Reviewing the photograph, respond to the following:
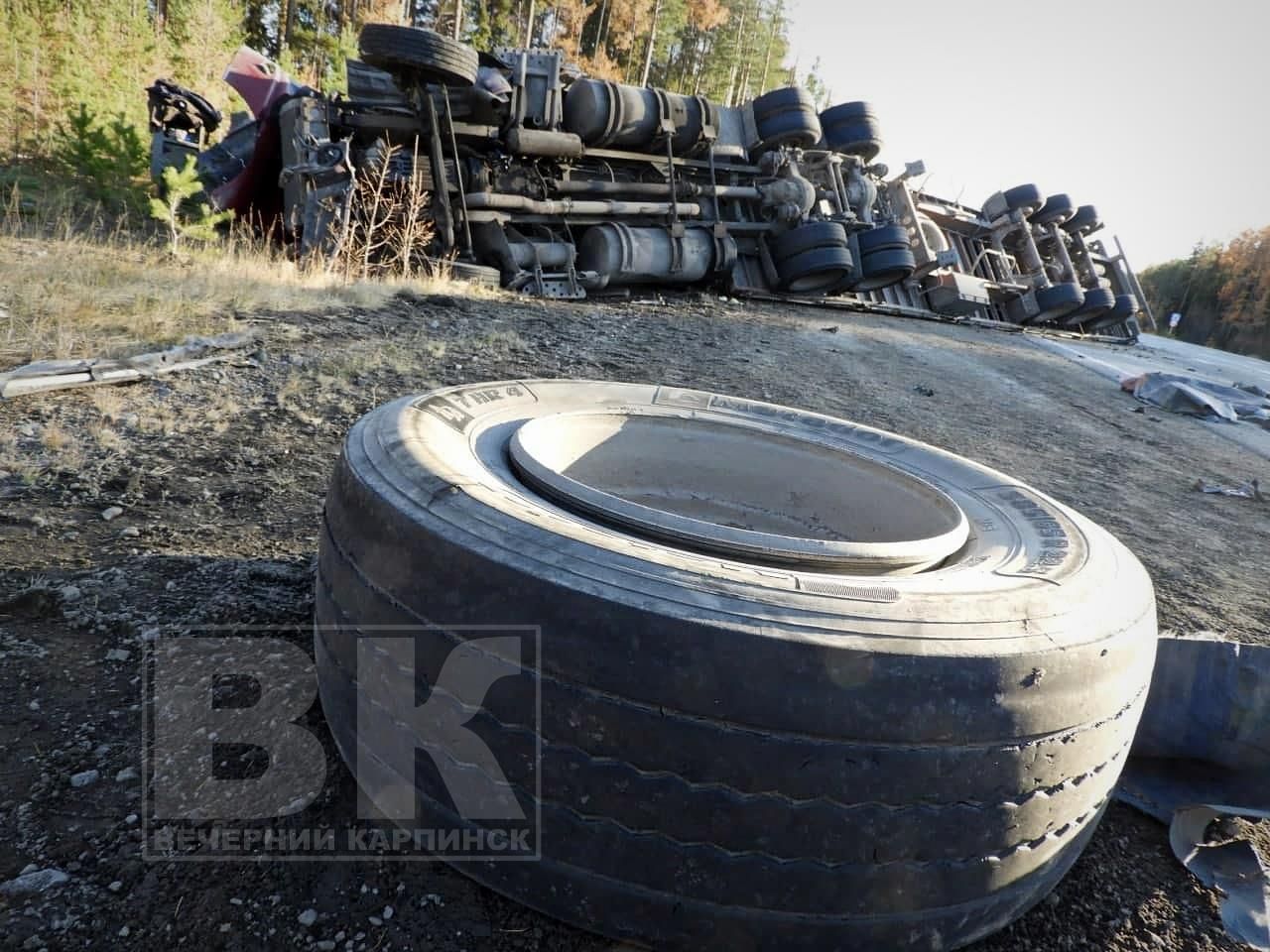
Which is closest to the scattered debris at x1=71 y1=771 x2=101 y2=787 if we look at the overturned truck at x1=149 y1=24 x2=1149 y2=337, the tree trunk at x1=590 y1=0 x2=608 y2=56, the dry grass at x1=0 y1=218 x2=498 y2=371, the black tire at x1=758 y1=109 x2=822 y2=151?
the dry grass at x1=0 y1=218 x2=498 y2=371

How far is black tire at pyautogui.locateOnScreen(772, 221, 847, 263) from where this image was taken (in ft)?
32.8

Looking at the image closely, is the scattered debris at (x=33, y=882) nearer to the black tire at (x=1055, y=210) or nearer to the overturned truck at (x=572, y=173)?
the overturned truck at (x=572, y=173)

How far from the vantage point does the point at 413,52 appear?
6.83 meters

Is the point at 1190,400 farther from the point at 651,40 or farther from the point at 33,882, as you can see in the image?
the point at 651,40

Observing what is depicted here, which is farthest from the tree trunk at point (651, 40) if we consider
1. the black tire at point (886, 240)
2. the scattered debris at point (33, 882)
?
the scattered debris at point (33, 882)

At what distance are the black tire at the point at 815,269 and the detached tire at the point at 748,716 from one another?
9.09m

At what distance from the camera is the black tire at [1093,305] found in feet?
47.5

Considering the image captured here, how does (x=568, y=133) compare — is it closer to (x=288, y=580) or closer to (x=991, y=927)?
(x=288, y=580)

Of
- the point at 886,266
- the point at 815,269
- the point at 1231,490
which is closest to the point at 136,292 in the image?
the point at 1231,490

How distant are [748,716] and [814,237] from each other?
9.81m

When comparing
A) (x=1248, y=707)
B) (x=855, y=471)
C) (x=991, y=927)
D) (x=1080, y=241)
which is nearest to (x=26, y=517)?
(x=855, y=471)

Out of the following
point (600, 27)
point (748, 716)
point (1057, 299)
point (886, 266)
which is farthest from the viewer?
point (600, 27)

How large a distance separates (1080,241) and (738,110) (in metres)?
8.82

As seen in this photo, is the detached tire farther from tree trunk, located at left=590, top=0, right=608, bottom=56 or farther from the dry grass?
tree trunk, located at left=590, top=0, right=608, bottom=56
